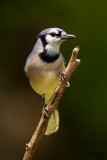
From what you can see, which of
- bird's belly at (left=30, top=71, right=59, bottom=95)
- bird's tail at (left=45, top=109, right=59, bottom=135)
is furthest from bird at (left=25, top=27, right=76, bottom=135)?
bird's tail at (left=45, top=109, right=59, bottom=135)

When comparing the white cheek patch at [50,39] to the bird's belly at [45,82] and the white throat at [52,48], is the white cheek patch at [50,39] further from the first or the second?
the bird's belly at [45,82]

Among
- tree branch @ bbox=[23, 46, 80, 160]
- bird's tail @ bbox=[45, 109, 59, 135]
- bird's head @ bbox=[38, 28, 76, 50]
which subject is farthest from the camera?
bird's tail @ bbox=[45, 109, 59, 135]

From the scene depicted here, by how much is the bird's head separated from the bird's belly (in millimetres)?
177

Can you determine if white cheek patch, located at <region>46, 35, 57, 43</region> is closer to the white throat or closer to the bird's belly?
the white throat

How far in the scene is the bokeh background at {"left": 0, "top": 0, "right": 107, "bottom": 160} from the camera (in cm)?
330

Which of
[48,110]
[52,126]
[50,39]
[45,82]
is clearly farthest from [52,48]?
[52,126]

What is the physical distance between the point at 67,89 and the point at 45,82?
1032 millimetres

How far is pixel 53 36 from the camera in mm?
2197
